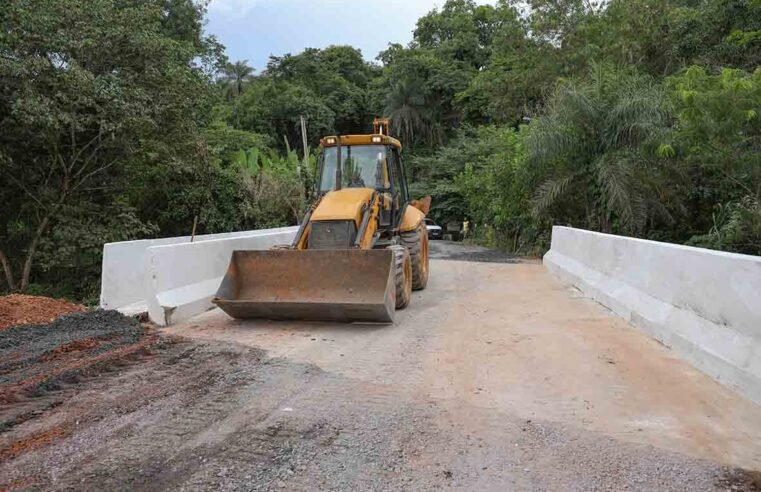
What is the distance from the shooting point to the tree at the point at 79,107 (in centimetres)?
1319

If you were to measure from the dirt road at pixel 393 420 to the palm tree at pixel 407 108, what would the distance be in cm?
4473

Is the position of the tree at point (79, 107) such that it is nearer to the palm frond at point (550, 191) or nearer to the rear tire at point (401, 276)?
the rear tire at point (401, 276)

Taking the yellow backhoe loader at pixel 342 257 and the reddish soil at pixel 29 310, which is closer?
the reddish soil at pixel 29 310

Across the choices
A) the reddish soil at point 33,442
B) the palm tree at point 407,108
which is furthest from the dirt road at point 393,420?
the palm tree at point 407,108

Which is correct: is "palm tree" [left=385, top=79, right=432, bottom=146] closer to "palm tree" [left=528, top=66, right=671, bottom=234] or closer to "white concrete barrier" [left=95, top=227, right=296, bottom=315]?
"palm tree" [left=528, top=66, right=671, bottom=234]

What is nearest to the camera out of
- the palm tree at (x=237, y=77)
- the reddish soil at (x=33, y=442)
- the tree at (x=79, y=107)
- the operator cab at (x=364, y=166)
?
the reddish soil at (x=33, y=442)

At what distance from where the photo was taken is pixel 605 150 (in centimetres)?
1517

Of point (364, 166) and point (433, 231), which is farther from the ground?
point (364, 166)

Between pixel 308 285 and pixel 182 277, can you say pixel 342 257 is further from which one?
pixel 182 277

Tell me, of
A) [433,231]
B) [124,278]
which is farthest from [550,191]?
[433,231]

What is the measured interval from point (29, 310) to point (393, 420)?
5936 mm

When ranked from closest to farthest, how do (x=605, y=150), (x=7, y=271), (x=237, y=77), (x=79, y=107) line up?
(x=79, y=107), (x=605, y=150), (x=7, y=271), (x=237, y=77)

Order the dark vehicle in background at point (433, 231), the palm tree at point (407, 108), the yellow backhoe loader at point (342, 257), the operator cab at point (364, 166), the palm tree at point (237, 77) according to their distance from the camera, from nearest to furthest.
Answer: the yellow backhoe loader at point (342, 257), the operator cab at point (364, 166), the dark vehicle in background at point (433, 231), the palm tree at point (407, 108), the palm tree at point (237, 77)

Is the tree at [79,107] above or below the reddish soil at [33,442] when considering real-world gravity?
above
